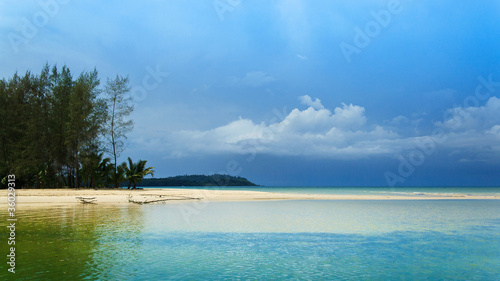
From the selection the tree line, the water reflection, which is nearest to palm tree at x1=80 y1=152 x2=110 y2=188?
the tree line

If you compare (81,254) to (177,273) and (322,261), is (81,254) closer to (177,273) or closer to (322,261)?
(177,273)

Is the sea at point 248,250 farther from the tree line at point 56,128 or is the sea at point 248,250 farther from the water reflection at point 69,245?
the tree line at point 56,128

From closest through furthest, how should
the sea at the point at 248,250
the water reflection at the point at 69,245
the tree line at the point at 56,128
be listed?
the water reflection at the point at 69,245 → the sea at the point at 248,250 → the tree line at the point at 56,128

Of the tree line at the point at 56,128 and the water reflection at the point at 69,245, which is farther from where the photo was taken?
the tree line at the point at 56,128

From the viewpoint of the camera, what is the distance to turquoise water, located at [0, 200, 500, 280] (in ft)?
38.4

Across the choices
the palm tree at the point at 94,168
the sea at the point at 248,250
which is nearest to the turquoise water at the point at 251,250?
the sea at the point at 248,250

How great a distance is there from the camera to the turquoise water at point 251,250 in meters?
11.7

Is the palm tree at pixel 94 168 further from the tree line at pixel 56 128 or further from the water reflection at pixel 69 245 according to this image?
the water reflection at pixel 69 245

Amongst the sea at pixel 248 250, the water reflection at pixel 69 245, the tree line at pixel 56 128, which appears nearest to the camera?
the water reflection at pixel 69 245

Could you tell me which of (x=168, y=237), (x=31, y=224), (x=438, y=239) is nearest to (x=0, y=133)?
(x=31, y=224)

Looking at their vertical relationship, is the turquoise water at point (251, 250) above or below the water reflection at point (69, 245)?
below

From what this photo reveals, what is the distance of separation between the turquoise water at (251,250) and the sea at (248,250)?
33mm

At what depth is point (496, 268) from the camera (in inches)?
502

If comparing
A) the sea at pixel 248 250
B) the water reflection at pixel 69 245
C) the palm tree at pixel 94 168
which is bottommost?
the sea at pixel 248 250
